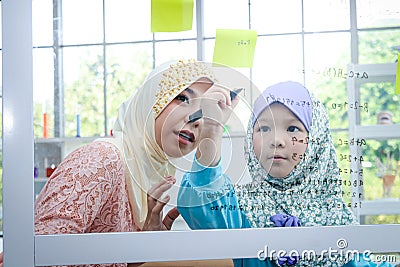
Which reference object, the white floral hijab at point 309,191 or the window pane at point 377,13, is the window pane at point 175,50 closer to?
the white floral hijab at point 309,191

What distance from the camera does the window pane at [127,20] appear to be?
0.93 meters

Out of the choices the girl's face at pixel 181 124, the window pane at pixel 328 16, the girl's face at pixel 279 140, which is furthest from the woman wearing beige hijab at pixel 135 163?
the window pane at pixel 328 16

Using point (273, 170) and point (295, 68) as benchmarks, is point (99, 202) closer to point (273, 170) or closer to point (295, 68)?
point (273, 170)

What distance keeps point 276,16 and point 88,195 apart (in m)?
0.50

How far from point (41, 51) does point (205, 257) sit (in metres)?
0.50

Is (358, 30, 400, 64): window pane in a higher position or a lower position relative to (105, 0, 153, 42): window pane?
lower

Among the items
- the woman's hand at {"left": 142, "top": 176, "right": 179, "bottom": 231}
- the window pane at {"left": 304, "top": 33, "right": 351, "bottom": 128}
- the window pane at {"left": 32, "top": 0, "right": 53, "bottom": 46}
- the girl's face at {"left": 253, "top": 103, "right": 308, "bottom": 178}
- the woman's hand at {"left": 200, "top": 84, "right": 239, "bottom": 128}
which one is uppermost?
the window pane at {"left": 32, "top": 0, "right": 53, "bottom": 46}

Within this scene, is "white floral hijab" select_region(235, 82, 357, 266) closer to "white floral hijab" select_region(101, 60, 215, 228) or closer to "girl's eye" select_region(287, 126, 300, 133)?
"girl's eye" select_region(287, 126, 300, 133)

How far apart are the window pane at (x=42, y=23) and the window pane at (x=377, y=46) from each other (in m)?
0.60

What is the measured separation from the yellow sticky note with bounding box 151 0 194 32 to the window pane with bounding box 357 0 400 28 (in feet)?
1.10

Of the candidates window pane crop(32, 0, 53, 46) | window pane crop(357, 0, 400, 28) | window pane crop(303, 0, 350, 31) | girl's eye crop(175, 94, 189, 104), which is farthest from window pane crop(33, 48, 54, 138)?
window pane crop(357, 0, 400, 28)

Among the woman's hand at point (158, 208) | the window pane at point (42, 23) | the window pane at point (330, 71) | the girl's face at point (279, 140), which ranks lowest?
the woman's hand at point (158, 208)

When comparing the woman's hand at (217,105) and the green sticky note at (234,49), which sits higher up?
the green sticky note at (234,49)

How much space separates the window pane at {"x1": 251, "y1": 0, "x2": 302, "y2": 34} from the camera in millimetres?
933
